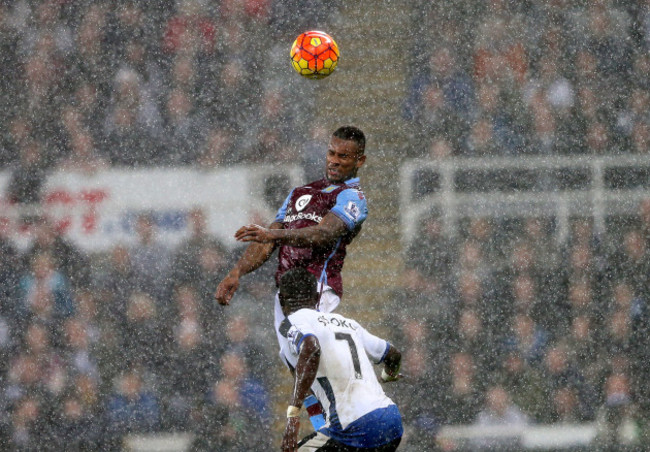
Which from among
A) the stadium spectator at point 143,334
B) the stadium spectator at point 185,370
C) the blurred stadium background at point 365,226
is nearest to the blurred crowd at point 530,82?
the blurred stadium background at point 365,226

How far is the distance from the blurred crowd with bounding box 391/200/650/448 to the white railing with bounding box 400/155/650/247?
125 millimetres

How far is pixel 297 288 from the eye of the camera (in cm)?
515

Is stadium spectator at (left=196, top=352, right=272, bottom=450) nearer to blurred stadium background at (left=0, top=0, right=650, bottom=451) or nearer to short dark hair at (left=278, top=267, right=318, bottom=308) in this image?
blurred stadium background at (left=0, top=0, right=650, bottom=451)

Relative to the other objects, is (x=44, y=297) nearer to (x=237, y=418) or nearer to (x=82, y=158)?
(x=82, y=158)

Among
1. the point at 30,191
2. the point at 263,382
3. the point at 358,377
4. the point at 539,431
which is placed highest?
the point at 30,191

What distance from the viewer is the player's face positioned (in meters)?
5.54

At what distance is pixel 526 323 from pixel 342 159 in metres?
4.56

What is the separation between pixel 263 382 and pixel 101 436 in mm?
1370

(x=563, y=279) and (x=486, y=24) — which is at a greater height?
(x=486, y=24)

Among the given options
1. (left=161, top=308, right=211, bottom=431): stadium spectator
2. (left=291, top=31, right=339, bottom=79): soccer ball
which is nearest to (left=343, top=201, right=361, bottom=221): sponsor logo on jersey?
(left=291, top=31, right=339, bottom=79): soccer ball

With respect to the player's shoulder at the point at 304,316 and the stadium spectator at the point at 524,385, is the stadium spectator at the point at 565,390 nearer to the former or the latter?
the stadium spectator at the point at 524,385

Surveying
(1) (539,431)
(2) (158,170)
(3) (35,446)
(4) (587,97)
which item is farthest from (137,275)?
(4) (587,97)

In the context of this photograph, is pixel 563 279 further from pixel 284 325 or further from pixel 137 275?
pixel 284 325

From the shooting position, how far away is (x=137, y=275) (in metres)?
9.84
